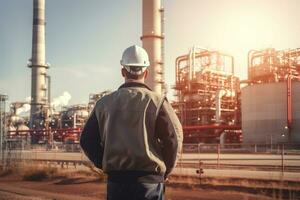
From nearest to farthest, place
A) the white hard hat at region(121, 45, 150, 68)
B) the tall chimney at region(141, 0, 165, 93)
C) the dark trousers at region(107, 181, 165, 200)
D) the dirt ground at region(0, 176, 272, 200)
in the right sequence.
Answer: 1. the dark trousers at region(107, 181, 165, 200)
2. the white hard hat at region(121, 45, 150, 68)
3. the dirt ground at region(0, 176, 272, 200)
4. the tall chimney at region(141, 0, 165, 93)

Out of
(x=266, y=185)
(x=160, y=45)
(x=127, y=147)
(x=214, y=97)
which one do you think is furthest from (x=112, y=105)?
(x=214, y=97)

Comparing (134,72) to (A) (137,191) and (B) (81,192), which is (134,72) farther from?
(B) (81,192)

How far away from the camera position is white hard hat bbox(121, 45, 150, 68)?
3.54m

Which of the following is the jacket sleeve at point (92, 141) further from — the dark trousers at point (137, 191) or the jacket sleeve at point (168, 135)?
the jacket sleeve at point (168, 135)

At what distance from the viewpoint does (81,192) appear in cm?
1424

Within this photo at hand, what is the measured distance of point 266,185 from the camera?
15.0 metres

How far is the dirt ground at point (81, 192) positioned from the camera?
1259cm

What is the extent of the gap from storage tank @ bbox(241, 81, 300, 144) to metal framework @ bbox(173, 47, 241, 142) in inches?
223

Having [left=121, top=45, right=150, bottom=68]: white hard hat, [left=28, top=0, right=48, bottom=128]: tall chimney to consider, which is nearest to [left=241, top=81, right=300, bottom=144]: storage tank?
[left=28, top=0, right=48, bottom=128]: tall chimney

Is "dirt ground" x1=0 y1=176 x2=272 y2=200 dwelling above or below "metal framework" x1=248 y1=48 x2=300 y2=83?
below

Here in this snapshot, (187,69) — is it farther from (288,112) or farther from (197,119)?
(288,112)

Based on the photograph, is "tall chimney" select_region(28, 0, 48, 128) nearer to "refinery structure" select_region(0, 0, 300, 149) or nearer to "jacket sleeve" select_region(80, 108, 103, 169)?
"refinery structure" select_region(0, 0, 300, 149)

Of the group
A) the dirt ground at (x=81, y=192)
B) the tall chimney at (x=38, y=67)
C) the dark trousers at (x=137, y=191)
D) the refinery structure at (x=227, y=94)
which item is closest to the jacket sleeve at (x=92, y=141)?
the dark trousers at (x=137, y=191)

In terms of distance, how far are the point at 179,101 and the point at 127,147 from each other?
58015 mm
